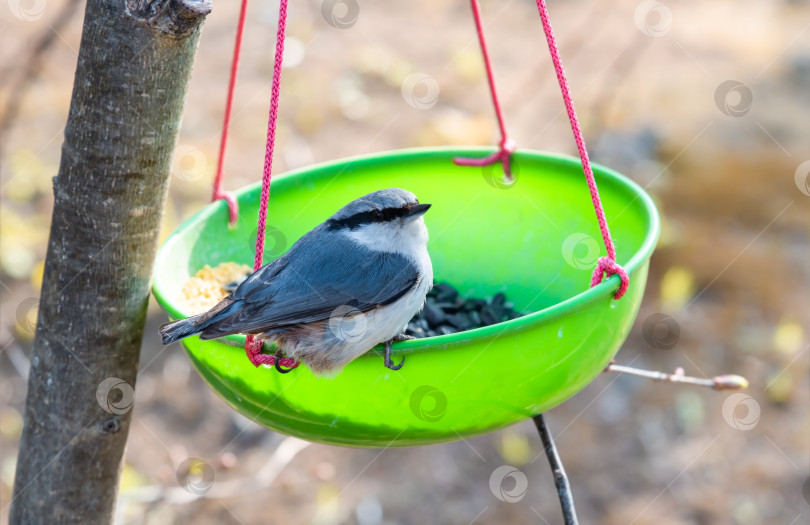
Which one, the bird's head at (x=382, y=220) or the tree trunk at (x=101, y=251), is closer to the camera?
the tree trunk at (x=101, y=251)

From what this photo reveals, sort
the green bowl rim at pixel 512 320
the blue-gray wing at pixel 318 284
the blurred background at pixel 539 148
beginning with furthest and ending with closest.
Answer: the blurred background at pixel 539 148, the blue-gray wing at pixel 318 284, the green bowl rim at pixel 512 320

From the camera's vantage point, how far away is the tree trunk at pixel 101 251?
1.74 m

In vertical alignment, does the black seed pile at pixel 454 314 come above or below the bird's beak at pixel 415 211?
below

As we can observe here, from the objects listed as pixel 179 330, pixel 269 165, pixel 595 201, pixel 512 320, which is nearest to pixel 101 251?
pixel 179 330

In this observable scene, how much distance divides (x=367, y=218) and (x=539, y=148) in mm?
3357

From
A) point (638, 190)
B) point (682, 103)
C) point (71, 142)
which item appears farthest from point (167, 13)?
point (682, 103)

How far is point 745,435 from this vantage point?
392cm

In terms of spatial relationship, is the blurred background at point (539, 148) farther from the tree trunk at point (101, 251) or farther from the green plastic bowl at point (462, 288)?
the green plastic bowl at point (462, 288)

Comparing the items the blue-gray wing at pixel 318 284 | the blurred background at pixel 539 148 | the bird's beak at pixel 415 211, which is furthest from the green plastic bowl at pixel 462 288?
the blurred background at pixel 539 148

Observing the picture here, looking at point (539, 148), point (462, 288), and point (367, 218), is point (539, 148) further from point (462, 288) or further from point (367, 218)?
point (367, 218)

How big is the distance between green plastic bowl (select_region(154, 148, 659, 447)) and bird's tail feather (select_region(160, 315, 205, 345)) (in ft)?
0.21

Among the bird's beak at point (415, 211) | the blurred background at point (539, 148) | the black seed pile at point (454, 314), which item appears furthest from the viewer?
the blurred background at point (539, 148)

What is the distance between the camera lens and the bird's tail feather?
184cm

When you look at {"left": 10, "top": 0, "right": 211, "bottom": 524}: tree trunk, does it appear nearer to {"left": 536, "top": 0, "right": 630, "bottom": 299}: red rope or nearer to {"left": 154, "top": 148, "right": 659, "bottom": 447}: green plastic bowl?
{"left": 154, "top": 148, "right": 659, "bottom": 447}: green plastic bowl
